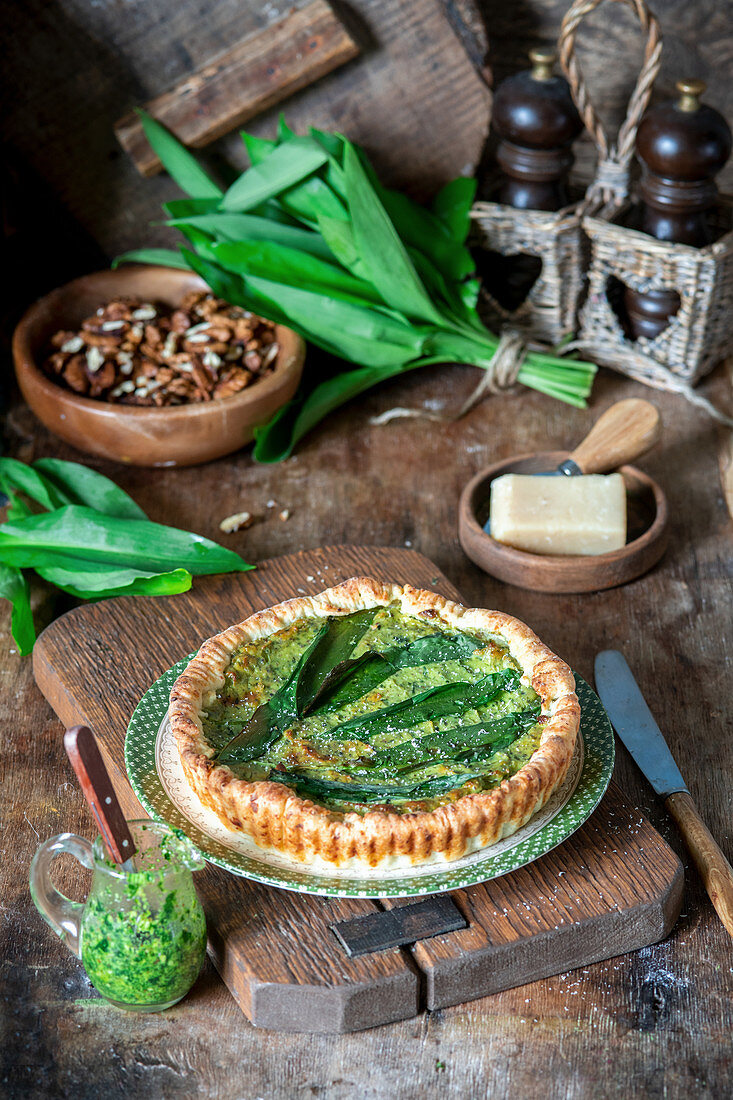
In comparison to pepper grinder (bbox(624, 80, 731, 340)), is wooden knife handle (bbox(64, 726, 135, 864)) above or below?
above

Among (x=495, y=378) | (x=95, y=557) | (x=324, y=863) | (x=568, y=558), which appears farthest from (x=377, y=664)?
(x=495, y=378)

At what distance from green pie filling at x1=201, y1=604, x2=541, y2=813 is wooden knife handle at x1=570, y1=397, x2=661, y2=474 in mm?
653

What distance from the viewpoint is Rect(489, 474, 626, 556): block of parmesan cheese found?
1876 millimetres

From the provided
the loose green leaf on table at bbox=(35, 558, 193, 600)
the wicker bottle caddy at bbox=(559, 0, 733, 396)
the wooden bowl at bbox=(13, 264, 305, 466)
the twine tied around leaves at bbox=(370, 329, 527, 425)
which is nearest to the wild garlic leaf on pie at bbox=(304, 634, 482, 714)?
the loose green leaf on table at bbox=(35, 558, 193, 600)

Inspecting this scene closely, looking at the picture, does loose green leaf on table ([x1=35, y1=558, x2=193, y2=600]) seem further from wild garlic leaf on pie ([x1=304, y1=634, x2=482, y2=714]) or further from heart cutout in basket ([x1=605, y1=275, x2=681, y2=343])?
heart cutout in basket ([x1=605, y1=275, x2=681, y2=343])

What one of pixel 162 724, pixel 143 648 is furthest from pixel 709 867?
pixel 143 648

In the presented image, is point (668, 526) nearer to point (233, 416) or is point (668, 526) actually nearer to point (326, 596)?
point (326, 596)

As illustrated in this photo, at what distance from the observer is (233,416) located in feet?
6.99

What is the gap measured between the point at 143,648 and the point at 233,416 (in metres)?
0.62

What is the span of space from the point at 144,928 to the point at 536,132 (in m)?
1.80

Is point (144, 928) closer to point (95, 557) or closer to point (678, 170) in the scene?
point (95, 557)

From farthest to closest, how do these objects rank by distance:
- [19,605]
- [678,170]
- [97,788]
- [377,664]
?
[678,170] → [19,605] → [377,664] → [97,788]

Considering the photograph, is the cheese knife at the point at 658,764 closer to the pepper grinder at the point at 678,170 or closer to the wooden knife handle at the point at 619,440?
the wooden knife handle at the point at 619,440

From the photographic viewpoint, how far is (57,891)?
1222mm
